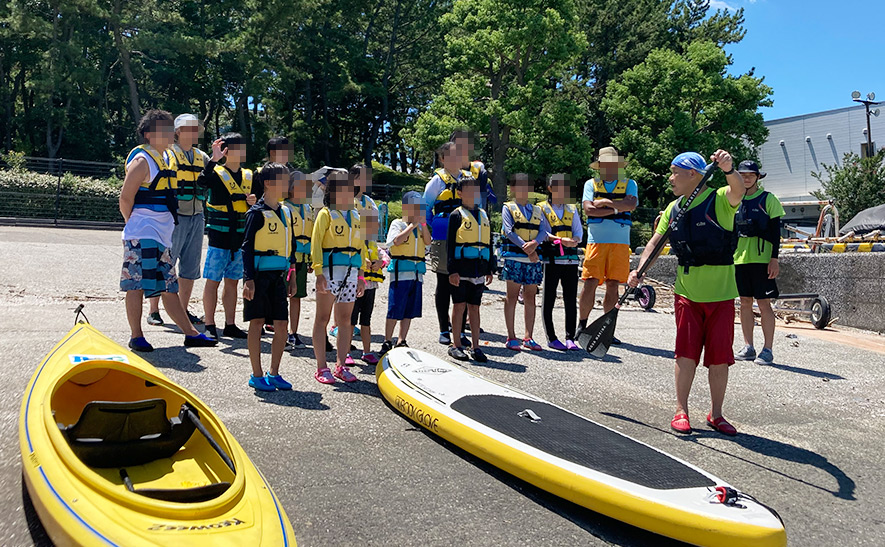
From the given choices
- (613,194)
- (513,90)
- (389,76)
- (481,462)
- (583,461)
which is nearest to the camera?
(583,461)

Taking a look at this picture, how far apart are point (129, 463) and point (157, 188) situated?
321cm

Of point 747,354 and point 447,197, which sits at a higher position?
point 447,197

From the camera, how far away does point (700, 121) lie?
1385 inches

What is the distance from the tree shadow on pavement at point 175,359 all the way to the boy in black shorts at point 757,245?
5.79m

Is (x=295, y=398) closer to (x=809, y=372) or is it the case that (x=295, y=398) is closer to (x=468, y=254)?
(x=468, y=254)

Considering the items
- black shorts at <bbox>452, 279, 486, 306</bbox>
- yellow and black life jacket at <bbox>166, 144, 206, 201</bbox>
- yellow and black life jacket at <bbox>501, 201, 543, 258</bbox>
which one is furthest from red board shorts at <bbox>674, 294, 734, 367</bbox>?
yellow and black life jacket at <bbox>166, 144, 206, 201</bbox>

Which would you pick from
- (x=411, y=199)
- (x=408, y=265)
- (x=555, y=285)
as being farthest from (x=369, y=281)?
(x=555, y=285)

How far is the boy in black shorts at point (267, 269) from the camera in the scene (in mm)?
5172

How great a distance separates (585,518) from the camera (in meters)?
3.45

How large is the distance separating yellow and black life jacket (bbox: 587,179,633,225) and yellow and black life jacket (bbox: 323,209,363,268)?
3.25 m

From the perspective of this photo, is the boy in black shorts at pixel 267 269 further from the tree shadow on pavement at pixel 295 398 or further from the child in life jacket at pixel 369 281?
the child in life jacket at pixel 369 281

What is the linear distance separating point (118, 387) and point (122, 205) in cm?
233

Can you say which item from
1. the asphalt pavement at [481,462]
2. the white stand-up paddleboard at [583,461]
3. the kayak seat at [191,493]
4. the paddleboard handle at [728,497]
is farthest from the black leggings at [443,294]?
the kayak seat at [191,493]

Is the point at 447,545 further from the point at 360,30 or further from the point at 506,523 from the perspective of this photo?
the point at 360,30
